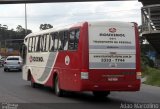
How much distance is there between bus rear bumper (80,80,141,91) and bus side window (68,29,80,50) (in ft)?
4.98

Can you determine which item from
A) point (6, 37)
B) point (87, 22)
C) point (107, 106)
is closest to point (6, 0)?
point (87, 22)

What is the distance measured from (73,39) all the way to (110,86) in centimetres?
230

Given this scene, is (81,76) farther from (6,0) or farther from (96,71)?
(6,0)

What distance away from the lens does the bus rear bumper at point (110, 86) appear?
16438 millimetres

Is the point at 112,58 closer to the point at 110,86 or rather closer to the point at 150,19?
the point at 110,86

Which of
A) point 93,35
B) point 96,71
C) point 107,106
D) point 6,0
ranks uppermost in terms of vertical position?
point 6,0

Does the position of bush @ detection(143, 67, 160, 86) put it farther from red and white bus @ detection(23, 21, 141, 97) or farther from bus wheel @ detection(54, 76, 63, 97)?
red and white bus @ detection(23, 21, 141, 97)

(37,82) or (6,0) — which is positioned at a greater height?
(6,0)

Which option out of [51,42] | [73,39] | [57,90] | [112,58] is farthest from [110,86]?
[51,42]

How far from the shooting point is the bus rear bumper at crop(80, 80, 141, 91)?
1644 centimetres

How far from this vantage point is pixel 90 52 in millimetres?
16656

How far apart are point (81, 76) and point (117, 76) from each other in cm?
126

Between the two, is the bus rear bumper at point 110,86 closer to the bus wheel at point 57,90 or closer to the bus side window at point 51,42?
the bus wheel at point 57,90

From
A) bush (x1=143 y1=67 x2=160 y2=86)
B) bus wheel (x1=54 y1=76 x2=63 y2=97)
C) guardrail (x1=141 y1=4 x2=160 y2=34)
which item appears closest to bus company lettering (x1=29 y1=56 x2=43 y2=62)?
bus wheel (x1=54 y1=76 x2=63 y2=97)
